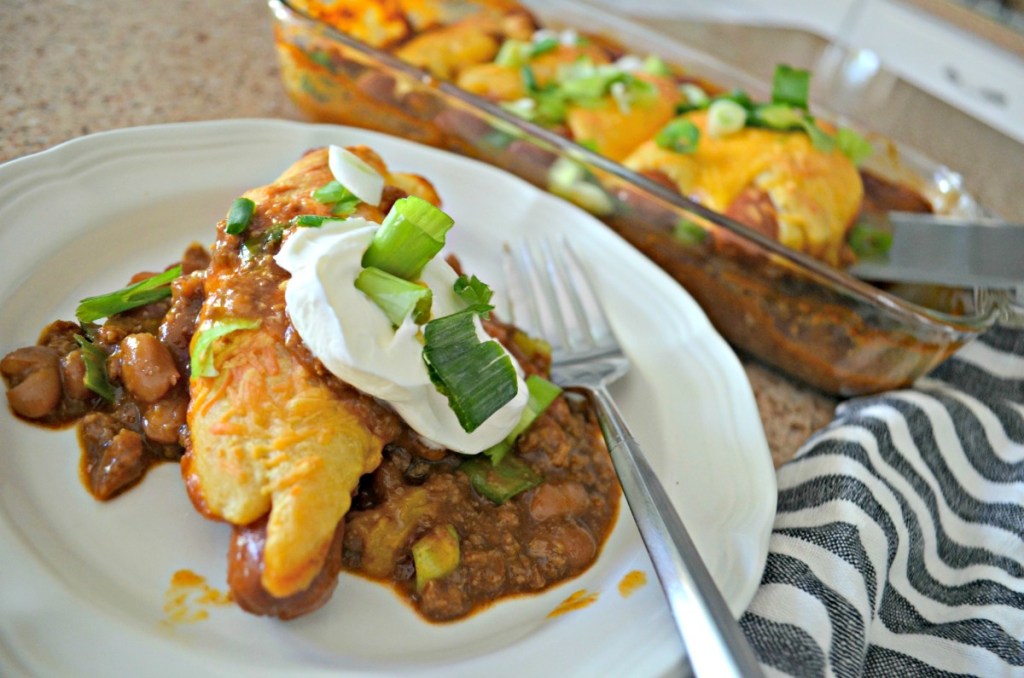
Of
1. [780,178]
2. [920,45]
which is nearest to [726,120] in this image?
[780,178]

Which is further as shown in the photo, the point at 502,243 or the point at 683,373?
the point at 502,243

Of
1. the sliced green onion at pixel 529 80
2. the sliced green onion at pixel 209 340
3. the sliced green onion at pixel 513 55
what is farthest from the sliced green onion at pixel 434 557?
the sliced green onion at pixel 513 55

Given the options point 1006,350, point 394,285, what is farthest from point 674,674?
point 1006,350

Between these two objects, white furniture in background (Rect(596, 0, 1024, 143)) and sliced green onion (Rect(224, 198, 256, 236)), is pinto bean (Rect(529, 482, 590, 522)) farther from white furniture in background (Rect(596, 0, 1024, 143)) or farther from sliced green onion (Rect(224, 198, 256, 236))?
white furniture in background (Rect(596, 0, 1024, 143))

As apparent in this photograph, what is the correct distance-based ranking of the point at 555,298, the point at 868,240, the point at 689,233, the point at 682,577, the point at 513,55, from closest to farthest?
the point at 682,577, the point at 555,298, the point at 689,233, the point at 868,240, the point at 513,55

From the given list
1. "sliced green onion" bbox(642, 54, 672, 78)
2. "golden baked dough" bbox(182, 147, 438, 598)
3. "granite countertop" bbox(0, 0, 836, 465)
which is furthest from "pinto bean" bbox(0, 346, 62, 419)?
"sliced green onion" bbox(642, 54, 672, 78)

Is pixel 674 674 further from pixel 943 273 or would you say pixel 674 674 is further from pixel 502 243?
pixel 943 273

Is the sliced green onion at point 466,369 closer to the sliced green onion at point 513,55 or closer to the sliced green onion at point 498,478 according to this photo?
the sliced green onion at point 498,478

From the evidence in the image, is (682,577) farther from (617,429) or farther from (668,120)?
(668,120)
